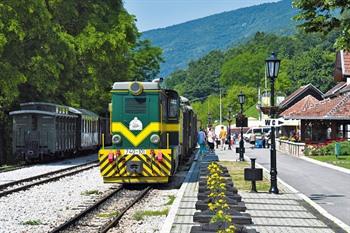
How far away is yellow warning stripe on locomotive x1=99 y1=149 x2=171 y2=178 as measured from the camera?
20984 mm

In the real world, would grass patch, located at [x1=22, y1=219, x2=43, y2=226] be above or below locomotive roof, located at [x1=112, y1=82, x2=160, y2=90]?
below

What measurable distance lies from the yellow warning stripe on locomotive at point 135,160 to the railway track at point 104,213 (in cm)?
62

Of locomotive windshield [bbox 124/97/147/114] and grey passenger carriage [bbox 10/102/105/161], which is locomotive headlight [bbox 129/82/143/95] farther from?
grey passenger carriage [bbox 10/102/105/161]

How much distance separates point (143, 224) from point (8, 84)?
818 inches

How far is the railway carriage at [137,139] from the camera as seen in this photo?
21000mm

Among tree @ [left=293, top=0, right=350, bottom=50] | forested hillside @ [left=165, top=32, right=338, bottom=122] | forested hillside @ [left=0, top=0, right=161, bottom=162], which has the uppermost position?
forested hillside @ [left=165, top=32, right=338, bottom=122]

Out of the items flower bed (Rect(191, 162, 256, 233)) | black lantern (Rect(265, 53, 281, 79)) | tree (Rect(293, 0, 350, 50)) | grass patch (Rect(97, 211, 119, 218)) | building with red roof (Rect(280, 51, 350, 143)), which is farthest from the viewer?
building with red roof (Rect(280, 51, 350, 143))

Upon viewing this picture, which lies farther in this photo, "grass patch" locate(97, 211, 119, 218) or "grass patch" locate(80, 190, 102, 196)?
"grass patch" locate(80, 190, 102, 196)

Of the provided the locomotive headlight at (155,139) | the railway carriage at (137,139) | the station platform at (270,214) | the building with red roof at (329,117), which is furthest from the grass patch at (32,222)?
the building with red roof at (329,117)

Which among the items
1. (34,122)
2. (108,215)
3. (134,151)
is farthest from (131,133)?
(34,122)

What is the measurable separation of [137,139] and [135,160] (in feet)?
3.54

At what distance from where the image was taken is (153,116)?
72.0ft

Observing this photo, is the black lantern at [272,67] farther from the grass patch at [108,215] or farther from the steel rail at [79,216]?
the grass patch at [108,215]

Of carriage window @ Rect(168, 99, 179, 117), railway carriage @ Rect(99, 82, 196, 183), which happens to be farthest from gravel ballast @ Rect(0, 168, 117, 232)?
carriage window @ Rect(168, 99, 179, 117)
